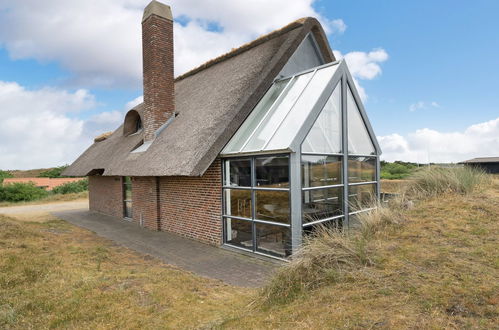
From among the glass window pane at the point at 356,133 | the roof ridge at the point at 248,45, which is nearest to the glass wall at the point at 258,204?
the glass window pane at the point at 356,133

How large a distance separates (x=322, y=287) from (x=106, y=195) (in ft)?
40.5

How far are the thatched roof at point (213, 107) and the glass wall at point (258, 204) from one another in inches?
33.1

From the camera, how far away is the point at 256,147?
6.82 meters

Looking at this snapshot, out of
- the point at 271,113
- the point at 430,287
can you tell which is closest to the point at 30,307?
the point at 430,287

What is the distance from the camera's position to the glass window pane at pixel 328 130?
6.88 metres

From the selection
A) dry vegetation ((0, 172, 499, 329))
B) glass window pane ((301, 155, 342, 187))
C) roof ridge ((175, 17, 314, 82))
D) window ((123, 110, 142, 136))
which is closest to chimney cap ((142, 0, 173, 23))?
roof ridge ((175, 17, 314, 82))

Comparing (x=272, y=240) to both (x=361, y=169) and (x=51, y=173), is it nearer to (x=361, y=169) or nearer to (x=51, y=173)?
Answer: (x=361, y=169)

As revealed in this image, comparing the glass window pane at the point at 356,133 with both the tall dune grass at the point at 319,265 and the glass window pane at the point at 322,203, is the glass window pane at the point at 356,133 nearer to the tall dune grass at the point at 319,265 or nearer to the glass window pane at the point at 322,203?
the glass window pane at the point at 322,203

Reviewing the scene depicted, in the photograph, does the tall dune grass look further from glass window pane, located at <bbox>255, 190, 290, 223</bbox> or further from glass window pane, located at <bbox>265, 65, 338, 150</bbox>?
glass window pane, located at <bbox>265, 65, 338, 150</bbox>

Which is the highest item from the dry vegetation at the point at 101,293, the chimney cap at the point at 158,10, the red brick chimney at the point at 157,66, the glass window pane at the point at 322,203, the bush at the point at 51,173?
the chimney cap at the point at 158,10

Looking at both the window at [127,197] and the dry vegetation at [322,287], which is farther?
the window at [127,197]

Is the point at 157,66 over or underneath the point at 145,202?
over

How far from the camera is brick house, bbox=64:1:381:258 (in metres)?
6.76

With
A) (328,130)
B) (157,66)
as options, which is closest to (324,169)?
(328,130)
